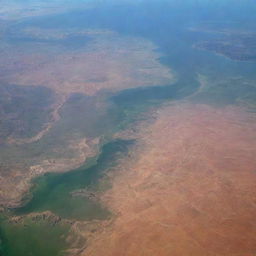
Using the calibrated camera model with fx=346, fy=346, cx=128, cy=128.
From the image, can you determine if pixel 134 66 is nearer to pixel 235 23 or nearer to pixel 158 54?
pixel 158 54

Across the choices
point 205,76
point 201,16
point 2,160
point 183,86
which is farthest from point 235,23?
point 2,160

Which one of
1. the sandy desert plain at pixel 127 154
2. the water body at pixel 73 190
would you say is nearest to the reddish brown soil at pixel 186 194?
the sandy desert plain at pixel 127 154

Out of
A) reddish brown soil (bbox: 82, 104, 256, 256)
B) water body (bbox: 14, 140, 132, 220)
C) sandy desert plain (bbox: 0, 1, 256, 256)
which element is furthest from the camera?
water body (bbox: 14, 140, 132, 220)

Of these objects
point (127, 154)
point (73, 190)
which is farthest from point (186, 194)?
point (73, 190)

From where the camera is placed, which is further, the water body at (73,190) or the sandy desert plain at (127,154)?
the water body at (73,190)

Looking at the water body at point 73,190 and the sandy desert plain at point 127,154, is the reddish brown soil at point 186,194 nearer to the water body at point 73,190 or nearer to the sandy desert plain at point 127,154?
the sandy desert plain at point 127,154

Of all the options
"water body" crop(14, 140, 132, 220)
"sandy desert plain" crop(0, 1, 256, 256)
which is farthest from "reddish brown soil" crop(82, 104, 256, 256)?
"water body" crop(14, 140, 132, 220)

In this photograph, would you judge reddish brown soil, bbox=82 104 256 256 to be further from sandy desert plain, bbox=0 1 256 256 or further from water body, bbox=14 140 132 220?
water body, bbox=14 140 132 220

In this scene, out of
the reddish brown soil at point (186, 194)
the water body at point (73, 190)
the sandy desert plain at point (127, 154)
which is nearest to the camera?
the reddish brown soil at point (186, 194)
